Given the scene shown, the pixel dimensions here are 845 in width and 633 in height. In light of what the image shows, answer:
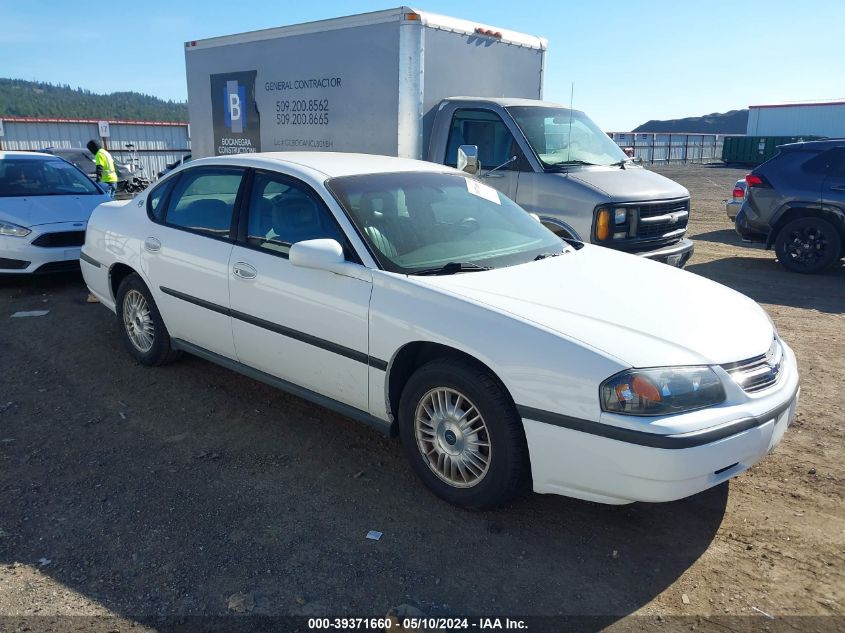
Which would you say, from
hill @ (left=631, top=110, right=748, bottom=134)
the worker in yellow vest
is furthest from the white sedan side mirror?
hill @ (left=631, top=110, right=748, bottom=134)

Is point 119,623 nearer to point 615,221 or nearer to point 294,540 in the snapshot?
point 294,540

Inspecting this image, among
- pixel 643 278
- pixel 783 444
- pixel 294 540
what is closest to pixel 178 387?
pixel 294 540

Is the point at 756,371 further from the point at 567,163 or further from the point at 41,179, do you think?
the point at 41,179

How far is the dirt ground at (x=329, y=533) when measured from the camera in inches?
112

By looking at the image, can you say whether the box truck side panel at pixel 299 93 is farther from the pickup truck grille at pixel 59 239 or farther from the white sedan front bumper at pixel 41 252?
the white sedan front bumper at pixel 41 252

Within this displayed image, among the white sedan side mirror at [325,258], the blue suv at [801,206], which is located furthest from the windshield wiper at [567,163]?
the white sedan side mirror at [325,258]

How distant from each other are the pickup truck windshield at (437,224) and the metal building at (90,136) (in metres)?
23.8

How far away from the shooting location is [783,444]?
4.24 meters

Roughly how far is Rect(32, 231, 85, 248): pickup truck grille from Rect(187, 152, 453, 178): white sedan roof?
3954mm

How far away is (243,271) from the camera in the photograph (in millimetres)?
4320

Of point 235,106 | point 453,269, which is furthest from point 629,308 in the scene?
point 235,106

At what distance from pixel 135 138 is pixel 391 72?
27.9 m

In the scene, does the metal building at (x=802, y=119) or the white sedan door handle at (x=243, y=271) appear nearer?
the white sedan door handle at (x=243, y=271)

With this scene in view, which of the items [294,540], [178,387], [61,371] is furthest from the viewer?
[61,371]
